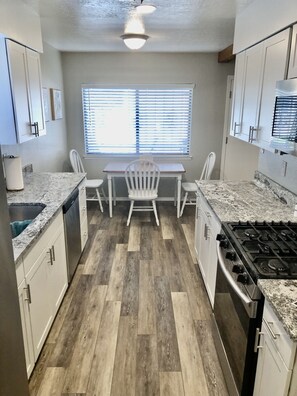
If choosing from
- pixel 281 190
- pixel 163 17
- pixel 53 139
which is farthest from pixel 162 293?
pixel 53 139

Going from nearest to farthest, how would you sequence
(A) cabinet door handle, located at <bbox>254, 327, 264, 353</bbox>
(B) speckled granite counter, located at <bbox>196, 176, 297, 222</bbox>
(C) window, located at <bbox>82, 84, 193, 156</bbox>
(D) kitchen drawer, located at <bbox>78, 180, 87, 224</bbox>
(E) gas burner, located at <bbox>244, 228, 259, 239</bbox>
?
(A) cabinet door handle, located at <bbox>254, 327, 264, 353</bbox> < (E) gas burner, located at <bbox>244, 228, 259, 239</bbox> < (B) speckled granite counter, located at <bbox>196, 176, 297, 222</bbox> < (D) kitchen drawer, located at <bbox>78, 180, 87, 224</bbox> < (C) window, located at <bbox>82, 84, 193, 156</bbox>

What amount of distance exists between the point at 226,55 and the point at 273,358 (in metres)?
4.23


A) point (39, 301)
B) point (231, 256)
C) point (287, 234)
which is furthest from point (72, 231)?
point (287, 234)

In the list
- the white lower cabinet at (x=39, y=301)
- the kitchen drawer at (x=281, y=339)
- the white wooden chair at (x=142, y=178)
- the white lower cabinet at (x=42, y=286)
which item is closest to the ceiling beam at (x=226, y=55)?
the white wooden chair at (x=142, y=178)

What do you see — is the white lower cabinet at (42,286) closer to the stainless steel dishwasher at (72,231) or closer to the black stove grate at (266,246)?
the stainless steel dishwasher at (72,231)

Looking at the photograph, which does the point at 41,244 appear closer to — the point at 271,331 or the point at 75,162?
the point at 271,331

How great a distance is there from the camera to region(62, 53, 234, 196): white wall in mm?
4961

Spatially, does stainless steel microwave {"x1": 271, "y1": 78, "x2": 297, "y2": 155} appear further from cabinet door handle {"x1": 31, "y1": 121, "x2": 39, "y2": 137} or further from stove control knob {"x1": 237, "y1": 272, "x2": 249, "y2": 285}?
cabinet door handle {"x1": 31, "y1": 121, "x2": 39, "y2": 137}

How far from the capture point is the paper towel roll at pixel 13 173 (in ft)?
9.11

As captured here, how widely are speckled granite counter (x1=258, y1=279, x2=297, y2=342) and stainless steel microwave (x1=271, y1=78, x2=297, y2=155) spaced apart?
0.70 metres

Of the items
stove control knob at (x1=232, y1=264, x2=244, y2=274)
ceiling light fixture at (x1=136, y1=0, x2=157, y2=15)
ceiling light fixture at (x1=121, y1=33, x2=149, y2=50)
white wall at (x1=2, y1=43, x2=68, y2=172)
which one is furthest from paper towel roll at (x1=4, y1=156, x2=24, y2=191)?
stove control knob at (x1=232, y1=264, x2=244, y2=274)

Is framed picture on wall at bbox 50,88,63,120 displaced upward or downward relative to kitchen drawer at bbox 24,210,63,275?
upward

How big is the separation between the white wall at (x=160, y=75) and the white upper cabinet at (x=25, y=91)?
223 centimetres

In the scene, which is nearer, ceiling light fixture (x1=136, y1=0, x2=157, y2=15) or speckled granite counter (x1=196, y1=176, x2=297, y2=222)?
speckled granite counter (x1=196, y1=176, x2=297, y2=222)
